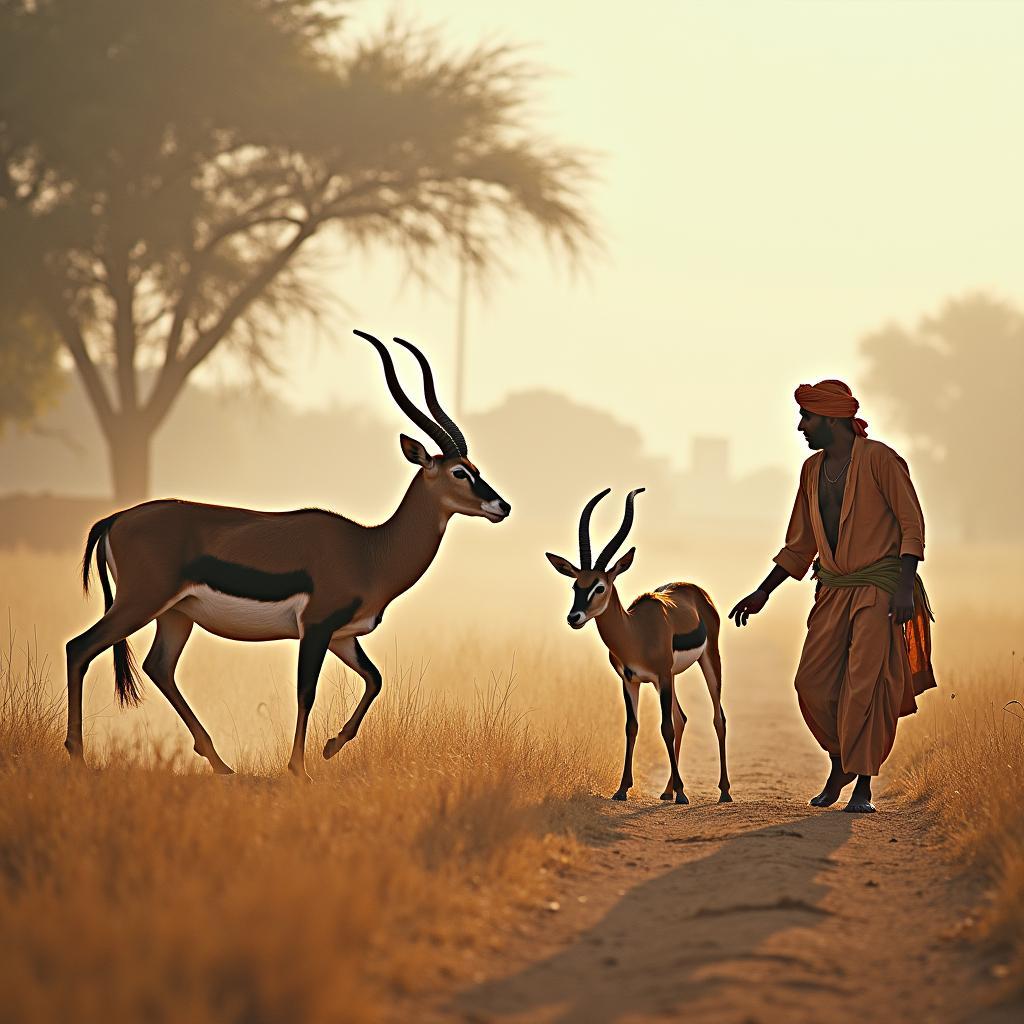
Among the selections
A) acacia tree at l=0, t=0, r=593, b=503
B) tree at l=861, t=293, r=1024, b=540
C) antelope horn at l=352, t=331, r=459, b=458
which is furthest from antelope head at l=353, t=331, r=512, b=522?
tree at l=861, t=293, r=1024, b=540

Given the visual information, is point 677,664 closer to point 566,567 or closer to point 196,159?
point 566,567

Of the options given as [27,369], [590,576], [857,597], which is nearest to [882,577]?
[857,597]

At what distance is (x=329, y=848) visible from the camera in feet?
18.2

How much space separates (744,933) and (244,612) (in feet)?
11.0

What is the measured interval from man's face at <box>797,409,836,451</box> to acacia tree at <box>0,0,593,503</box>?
1472 cm

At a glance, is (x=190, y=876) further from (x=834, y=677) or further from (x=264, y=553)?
(x=834, y=677)

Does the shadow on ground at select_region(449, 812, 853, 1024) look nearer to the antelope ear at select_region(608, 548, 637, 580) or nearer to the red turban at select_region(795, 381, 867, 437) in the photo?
the antelope ear at select_region(608, 548, 637, 580)

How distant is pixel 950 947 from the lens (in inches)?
202

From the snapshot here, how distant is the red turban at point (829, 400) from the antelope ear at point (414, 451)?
2.19m

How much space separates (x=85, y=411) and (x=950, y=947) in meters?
72.6

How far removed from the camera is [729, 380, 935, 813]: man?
310 inches

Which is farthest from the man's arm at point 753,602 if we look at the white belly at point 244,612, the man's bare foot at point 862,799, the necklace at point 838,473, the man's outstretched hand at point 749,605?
the white belly at point 244,612

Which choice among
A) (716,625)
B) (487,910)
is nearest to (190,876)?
(487,910)

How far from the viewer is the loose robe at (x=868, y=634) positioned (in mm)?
7871
